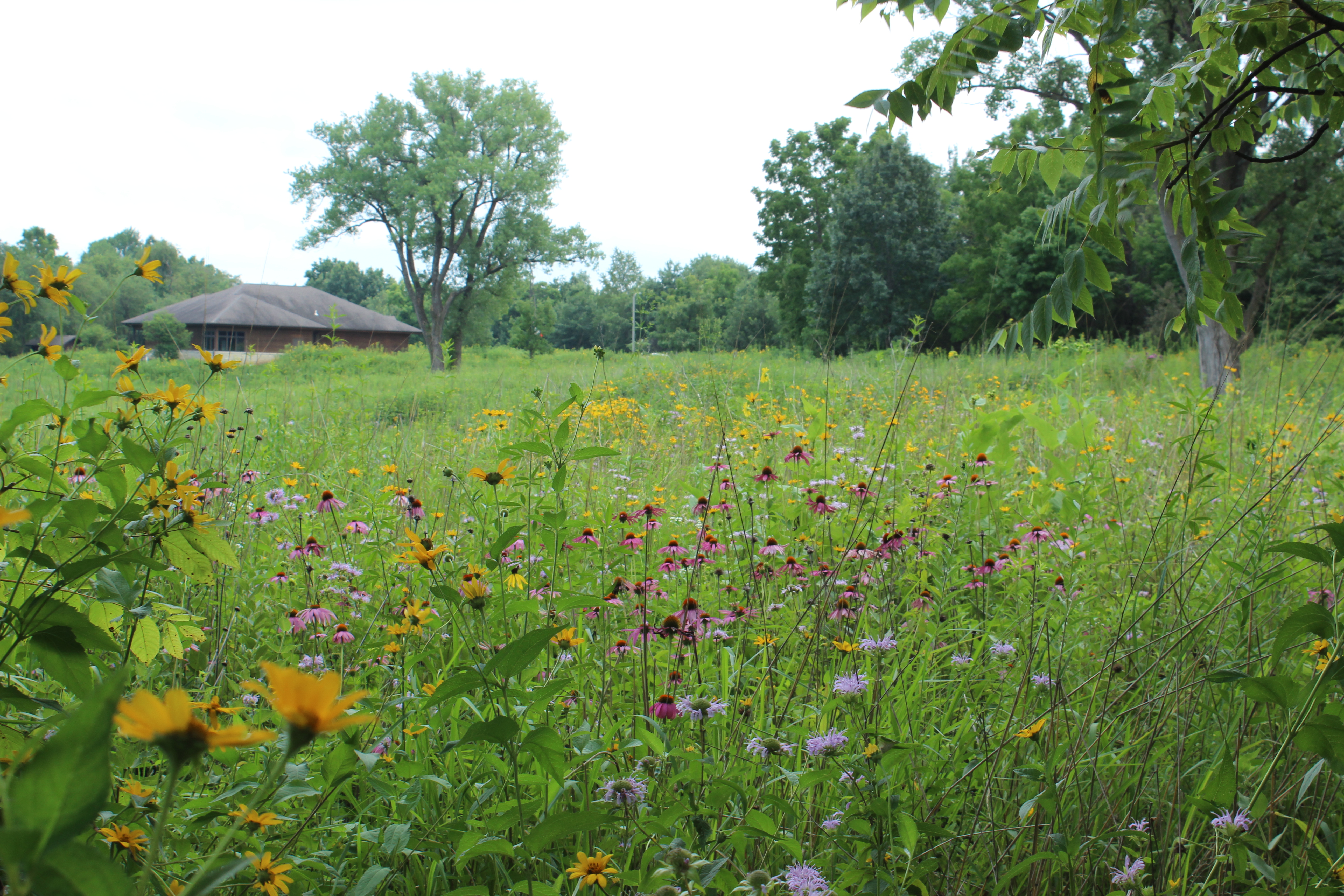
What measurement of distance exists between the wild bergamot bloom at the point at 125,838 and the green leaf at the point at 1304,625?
1335mm

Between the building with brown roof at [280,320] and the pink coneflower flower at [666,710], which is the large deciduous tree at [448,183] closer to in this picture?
the building with brown roof at [280,320]

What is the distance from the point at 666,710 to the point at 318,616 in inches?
39.0

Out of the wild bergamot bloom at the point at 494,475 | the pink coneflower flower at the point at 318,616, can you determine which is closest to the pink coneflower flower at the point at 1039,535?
the wild bergamot bloom at the point at 494,475

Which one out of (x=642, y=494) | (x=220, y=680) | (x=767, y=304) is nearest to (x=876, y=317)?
(x=767, y=304)

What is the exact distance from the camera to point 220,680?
5.00 feet

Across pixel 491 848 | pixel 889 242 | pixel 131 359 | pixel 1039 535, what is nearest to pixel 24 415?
pixel 131 359

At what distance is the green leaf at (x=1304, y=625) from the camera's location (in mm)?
804

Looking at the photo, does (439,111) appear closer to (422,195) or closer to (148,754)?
(422,195)

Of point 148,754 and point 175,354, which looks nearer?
point 148,754

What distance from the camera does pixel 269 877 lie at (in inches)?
33.4

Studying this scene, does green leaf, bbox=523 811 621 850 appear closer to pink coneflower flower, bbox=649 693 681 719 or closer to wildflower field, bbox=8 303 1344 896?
wildflower field, bbox=8 303 1344 896

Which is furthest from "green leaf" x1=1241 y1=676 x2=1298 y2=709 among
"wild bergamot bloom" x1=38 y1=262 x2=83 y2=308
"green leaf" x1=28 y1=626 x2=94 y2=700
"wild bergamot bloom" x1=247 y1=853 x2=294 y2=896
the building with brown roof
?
the building with brown roof

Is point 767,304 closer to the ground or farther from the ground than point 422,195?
closer to the ground

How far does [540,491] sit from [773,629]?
0.89 meters
